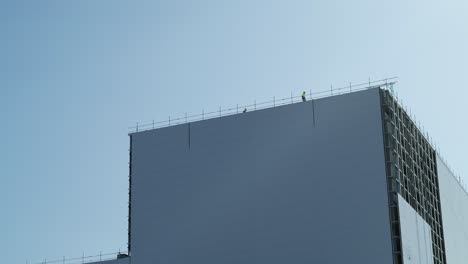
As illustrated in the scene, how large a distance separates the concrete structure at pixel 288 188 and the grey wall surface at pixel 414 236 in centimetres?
12

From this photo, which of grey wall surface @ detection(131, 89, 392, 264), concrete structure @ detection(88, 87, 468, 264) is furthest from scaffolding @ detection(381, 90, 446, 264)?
grey wall surface @ detection(131, 89, 392, 264)

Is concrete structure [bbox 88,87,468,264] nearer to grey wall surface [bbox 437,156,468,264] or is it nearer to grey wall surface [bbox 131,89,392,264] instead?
grey wall surface [bbox 131,89,392,264]

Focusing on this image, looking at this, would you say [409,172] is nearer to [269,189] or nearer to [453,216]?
[269,189]

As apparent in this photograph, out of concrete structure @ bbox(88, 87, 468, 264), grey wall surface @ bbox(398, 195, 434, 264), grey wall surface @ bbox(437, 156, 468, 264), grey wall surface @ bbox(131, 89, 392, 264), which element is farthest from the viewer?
grey wall surface @ bbox(437, 156, 468, 264)

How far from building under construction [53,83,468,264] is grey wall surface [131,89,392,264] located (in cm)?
11

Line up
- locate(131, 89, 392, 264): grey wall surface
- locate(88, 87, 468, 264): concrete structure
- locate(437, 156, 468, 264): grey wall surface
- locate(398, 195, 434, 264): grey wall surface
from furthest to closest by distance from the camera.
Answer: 1. locate(437, 156, 468, 264): grey wall surface
2. locate(131, 89, 392, 264): grey wall surface
3. locate(88, 87, 468, 264): concrete structure
4. locate(398, 195, 434, 264): grey wall surface

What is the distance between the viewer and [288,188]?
3396 inches

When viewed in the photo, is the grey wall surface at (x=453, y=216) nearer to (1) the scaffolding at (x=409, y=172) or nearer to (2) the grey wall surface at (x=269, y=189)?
(1) the scaffolding at (x=409, y=172)

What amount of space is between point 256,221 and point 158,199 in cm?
1322

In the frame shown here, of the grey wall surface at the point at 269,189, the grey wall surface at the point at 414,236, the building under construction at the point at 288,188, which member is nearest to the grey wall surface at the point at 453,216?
the building under construction at the point at 288,188

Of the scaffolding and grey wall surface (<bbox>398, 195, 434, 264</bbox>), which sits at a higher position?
the scaffolding

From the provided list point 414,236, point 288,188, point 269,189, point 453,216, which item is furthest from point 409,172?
point 453,216

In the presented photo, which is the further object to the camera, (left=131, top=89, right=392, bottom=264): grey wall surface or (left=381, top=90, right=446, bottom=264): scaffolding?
(left=381, top=90, right=446, bottom=264): scaffolding

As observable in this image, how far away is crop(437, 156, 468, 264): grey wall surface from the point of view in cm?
10425
